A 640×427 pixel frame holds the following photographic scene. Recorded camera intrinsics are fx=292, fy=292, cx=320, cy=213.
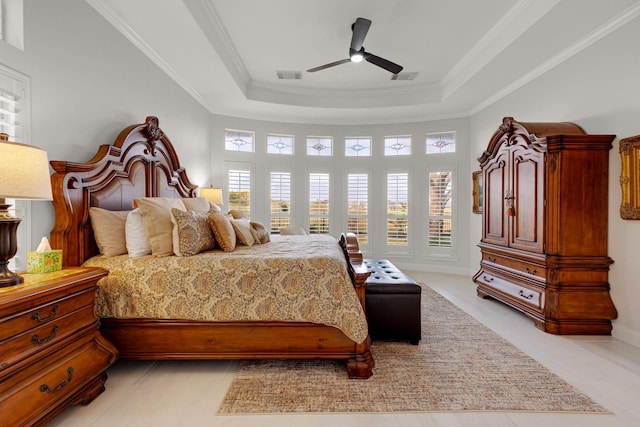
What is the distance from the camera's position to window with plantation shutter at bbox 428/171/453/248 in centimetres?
543

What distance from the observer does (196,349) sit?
6.94ft

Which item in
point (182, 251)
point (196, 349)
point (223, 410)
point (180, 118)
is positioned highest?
point (180, 118)

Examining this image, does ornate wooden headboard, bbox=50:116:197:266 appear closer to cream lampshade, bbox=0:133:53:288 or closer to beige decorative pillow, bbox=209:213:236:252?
cream lampshade, bbox=0:133:53:288

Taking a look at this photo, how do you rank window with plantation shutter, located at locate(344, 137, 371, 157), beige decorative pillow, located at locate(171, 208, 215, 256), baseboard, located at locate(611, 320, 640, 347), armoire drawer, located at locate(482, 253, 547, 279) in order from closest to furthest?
beige decorative pillow, located at locate(171, 208, 215, 256) → baseboard, located at locate(611, 320, 640, 347) → armoire drawer, located at locate(482, 253, 547, 279) → window with plantation shutter, located at locate(344, 137, 371, 157)

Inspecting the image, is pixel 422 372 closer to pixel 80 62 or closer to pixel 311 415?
pixel 311 415

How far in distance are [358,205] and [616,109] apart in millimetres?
3772

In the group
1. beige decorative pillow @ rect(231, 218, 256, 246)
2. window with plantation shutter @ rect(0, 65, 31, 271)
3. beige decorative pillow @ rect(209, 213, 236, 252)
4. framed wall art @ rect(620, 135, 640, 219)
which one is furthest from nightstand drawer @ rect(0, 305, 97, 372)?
framed wall art @ rect(620, 135, 640, 219)

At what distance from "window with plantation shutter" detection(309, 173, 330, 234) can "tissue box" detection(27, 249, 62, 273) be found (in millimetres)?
4201

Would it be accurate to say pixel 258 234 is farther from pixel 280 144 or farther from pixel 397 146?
pixel 397 146

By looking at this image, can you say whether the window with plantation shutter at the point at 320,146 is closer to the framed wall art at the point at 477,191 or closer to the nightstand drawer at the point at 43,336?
the framed wall art at the point at 477,191

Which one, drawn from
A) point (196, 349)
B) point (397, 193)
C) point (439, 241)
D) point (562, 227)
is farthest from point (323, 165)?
point (196, 349)

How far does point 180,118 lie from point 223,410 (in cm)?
366

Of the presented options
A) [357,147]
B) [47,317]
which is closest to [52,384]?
[47,317]

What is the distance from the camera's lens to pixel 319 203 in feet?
19.0
